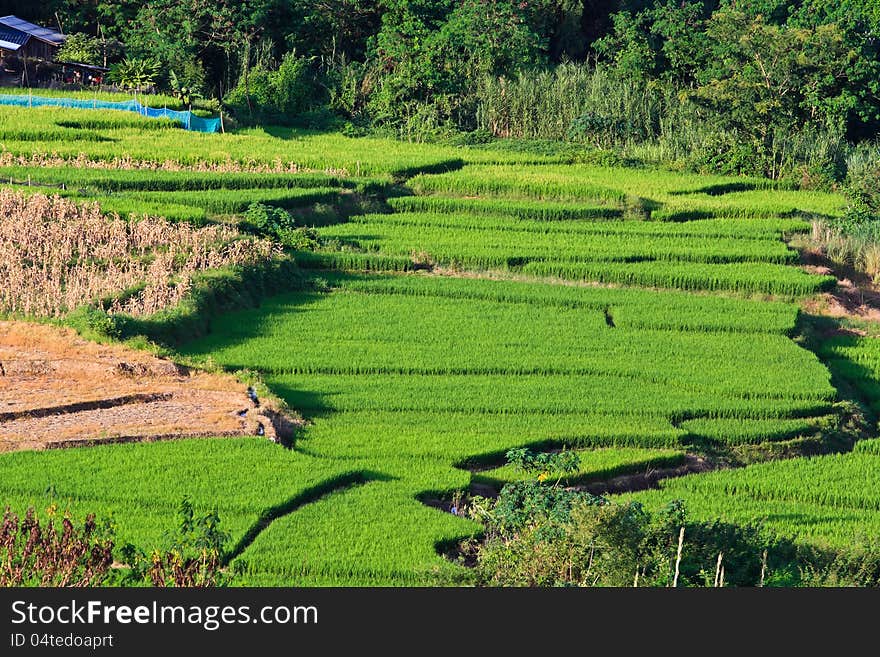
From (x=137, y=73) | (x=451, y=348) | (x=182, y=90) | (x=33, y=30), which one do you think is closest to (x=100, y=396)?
(x=451, y=348)

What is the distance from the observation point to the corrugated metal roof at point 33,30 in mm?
33719

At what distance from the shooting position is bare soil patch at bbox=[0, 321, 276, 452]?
14391 mm

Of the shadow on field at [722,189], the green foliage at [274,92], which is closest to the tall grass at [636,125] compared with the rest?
the shadow on field at [722,189]

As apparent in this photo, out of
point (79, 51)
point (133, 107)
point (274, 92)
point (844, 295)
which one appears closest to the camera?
point (844, 295)

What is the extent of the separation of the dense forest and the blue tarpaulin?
1396 mm

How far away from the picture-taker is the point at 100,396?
50.6 ft

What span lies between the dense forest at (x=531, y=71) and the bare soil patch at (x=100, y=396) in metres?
17.1

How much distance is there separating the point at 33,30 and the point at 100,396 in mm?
20829

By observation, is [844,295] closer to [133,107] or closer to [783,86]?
[783,86]

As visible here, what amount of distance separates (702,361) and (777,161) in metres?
13.8

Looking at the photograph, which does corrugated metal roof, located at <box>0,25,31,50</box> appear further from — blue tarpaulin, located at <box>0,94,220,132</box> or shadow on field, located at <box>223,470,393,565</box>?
shadow on field, located at <box>223,470,393,565</box>

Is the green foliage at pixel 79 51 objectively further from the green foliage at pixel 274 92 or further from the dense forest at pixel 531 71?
the green foliage at pixel 274 92

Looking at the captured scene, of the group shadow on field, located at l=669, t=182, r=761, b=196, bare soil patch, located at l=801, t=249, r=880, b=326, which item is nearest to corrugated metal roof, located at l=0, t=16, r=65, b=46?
shadow on field, located at l=669, t=182, r=761, b=196

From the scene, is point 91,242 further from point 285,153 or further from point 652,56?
point 652,56
